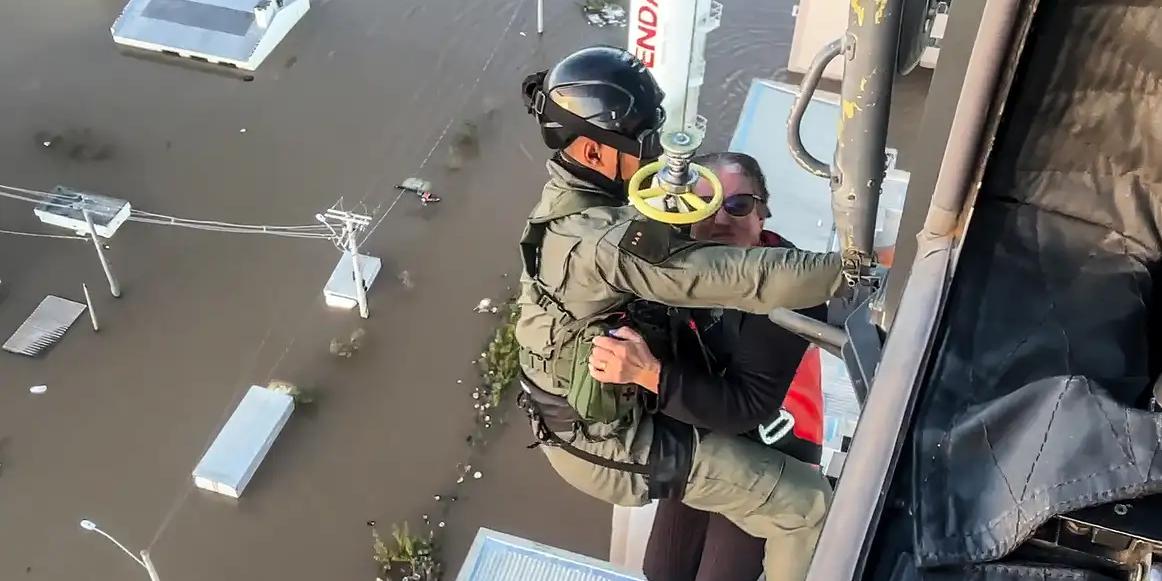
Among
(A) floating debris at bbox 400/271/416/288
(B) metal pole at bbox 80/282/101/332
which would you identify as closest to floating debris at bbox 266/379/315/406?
(A) floating debris at bbox 400/271/416/288

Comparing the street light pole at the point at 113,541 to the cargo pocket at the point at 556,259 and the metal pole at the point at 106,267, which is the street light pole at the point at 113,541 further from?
the cargo pocket at the point at 556,259

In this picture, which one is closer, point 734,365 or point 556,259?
point 556,259

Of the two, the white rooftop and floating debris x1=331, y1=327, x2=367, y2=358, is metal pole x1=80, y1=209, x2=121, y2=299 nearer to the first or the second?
floating debris x1=331, y1=327, x2=367, y2=358

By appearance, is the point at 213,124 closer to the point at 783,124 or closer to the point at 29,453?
Result: the point at 29,453

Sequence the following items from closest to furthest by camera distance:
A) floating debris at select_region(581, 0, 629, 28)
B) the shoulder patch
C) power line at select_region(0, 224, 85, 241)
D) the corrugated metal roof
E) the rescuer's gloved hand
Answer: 1. the shoulder patch
2. the rescuer's gloved hand
3. the corrugated metal roof
4. power line at select_region(0, 224, 85, 241)
5. floating debris at select_region(581, 0, 629, 28)

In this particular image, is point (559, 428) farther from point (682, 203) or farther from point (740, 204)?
point (682, 203)

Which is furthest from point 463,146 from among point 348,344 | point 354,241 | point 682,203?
point 682,203

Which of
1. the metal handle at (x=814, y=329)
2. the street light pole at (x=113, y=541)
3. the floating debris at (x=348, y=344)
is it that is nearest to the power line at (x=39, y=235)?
the floating debris at (x=348, y=344)
